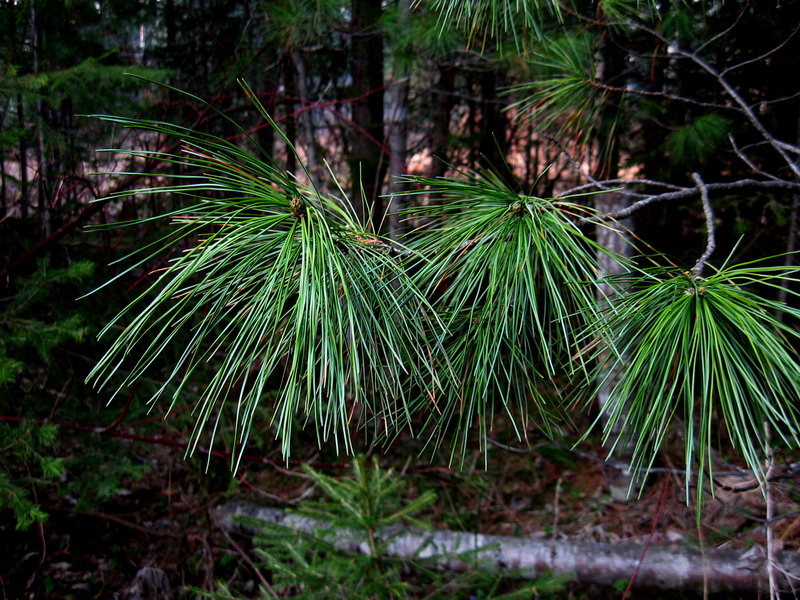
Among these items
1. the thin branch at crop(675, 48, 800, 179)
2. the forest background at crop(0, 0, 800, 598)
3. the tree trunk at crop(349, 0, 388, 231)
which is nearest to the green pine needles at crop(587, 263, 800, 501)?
the thin branch at crop(675, 48, 800, 179)

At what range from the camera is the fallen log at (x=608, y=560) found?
95.2 inches

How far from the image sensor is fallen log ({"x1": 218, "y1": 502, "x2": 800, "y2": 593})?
2.42 meters

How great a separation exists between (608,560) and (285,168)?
8.13 ft

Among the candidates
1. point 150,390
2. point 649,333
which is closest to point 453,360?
point 649,333

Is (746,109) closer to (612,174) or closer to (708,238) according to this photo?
(708,238)

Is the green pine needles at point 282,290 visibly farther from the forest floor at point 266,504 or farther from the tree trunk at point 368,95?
the tree trunk at point 368,95

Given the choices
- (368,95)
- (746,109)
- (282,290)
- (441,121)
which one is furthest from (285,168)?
(441,121)

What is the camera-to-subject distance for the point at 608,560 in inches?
106

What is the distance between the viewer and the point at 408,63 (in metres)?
3.10

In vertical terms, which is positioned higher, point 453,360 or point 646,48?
point 646,48

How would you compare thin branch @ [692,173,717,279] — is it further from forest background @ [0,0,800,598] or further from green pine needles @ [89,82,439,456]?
forest background @ [0,0,800,598]

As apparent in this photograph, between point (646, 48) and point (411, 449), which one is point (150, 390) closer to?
point (411, 449)

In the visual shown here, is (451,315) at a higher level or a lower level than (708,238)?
lower

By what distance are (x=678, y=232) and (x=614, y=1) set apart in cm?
244
